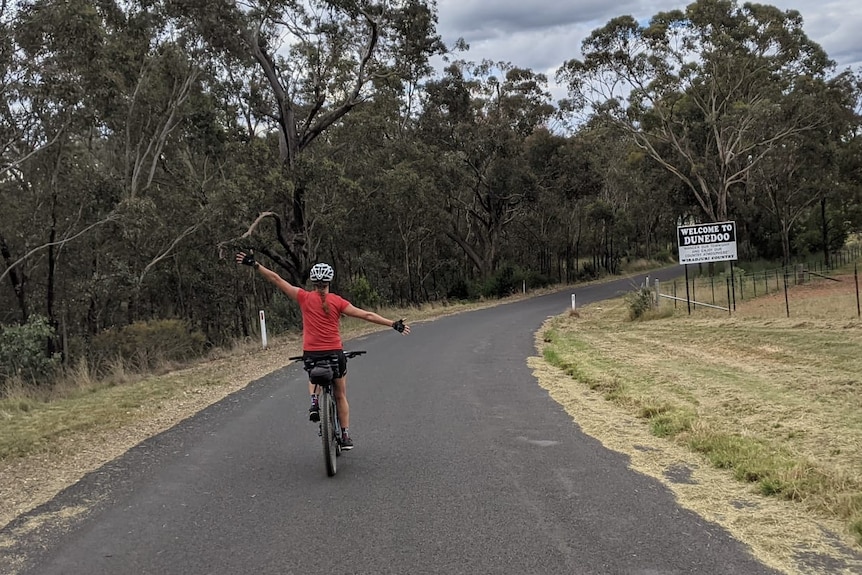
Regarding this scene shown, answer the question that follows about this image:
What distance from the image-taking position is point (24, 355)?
55.2 feet

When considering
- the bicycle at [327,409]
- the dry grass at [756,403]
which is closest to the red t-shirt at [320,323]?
the bicycle at [327,409]

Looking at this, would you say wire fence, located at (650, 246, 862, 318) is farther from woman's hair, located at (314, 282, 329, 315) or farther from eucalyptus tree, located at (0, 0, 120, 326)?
eucalyptus tree, located at (0, 0, 120, 326)

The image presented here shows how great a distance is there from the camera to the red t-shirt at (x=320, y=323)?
662 cm

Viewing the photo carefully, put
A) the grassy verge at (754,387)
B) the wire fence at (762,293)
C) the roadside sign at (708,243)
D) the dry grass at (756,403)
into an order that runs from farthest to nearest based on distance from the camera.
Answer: the roadside sign at (708,243) < the wire fence at (762,293) < the grassy verge at (754,387) < the dry grass at (756,403)

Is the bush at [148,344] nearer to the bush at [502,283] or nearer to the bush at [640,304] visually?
the bush at [640,304]

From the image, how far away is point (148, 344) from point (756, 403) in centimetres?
1537

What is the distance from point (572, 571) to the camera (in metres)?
4.22

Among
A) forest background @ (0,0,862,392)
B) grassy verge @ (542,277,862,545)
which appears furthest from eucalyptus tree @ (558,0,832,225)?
grassy verge @ (542,277,862,545)

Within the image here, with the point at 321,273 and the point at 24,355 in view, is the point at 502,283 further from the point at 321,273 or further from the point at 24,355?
the point at 321,273

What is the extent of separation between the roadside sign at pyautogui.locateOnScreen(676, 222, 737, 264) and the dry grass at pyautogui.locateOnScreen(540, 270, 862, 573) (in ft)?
11.1

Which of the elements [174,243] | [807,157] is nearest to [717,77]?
[807,157]

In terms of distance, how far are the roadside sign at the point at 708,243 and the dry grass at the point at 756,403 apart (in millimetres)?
3379

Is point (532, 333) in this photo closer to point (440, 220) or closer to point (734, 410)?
point (734, 410)

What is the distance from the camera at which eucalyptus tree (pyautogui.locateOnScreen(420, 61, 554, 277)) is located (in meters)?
39.2
